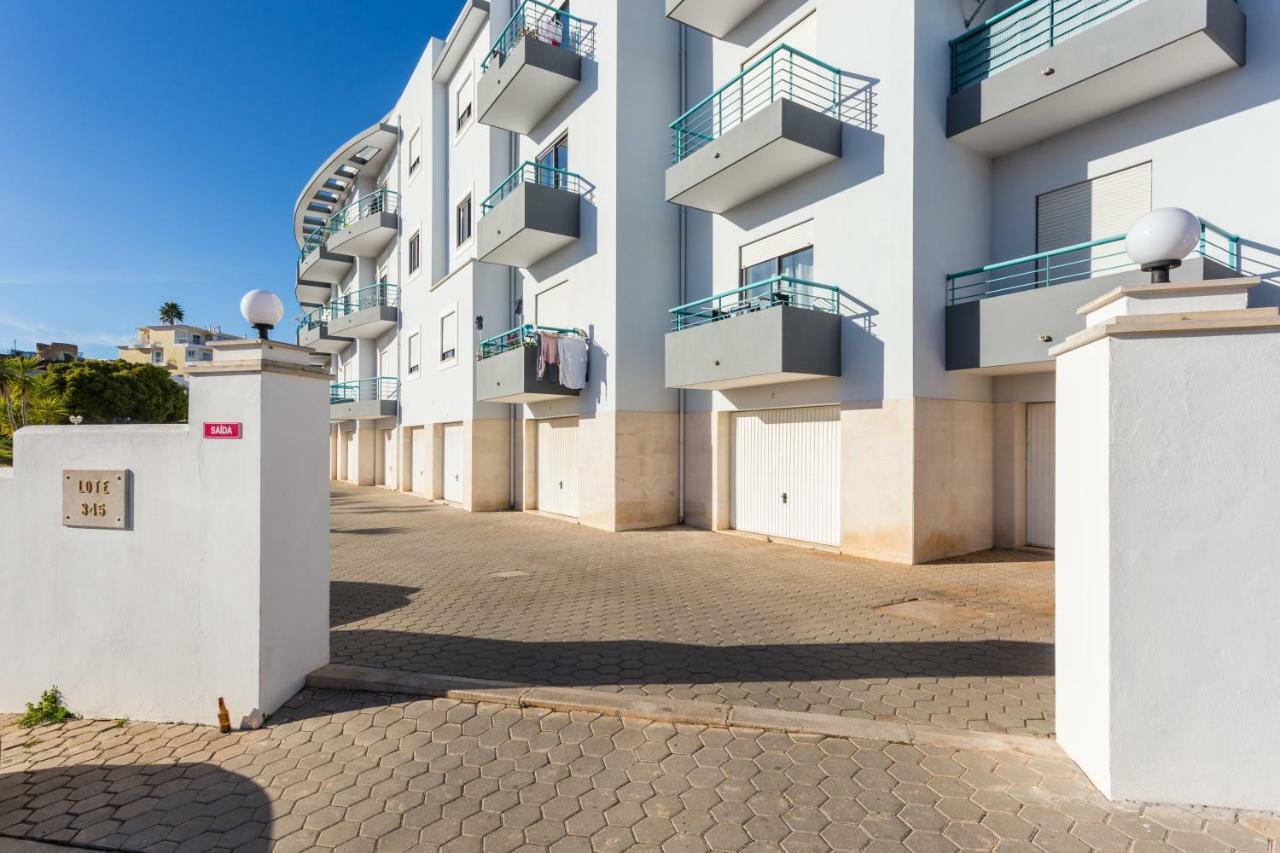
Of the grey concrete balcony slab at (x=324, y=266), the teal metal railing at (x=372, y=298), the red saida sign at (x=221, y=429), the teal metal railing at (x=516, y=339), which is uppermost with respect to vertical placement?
the grey concrete balcony slab at (x=324, y=266)

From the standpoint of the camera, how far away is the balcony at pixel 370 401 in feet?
80.8

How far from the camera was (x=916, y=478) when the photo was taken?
9.48 metres

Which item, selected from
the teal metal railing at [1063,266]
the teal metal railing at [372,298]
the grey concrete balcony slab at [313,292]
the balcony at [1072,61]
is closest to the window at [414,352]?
the teal metal railing at [372,298]

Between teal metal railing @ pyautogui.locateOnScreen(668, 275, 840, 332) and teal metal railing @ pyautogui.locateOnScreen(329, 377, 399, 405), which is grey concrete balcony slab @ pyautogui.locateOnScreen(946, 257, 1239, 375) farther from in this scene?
teal metal railing @ pyautogui.locateOnScreen(329, 377, 399, 405)

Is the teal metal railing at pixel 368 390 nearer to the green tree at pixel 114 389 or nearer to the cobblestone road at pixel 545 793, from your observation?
the green tree at pixel 114 389

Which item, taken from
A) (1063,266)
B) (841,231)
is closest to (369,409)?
(841,231)

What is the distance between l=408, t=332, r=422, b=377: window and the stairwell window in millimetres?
2669

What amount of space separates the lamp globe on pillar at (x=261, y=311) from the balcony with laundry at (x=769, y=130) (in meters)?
8.20

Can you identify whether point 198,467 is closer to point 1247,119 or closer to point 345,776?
point 345,776

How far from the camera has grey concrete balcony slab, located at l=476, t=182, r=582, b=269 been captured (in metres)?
14.0

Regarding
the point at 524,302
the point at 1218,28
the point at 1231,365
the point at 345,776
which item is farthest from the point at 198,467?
the point at 524,302

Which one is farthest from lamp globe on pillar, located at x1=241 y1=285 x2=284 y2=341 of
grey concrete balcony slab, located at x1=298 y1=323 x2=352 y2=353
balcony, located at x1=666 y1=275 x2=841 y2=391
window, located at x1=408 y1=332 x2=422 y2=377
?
grey concrete balcony slab, located at x1=298 y1=323 x2=352 y2=353

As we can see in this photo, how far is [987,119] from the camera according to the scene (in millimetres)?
9602

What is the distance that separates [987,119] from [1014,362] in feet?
12.3
